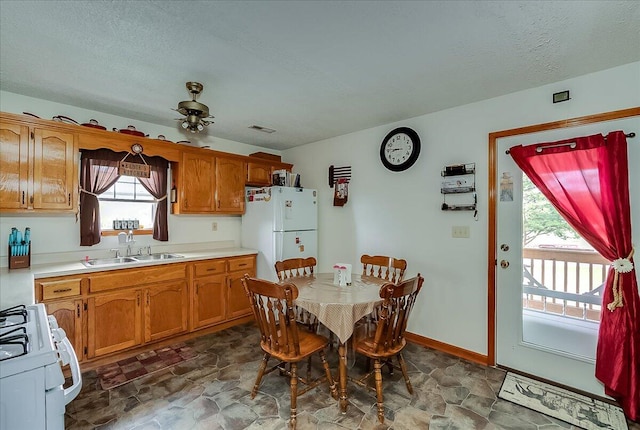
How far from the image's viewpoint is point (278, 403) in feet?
6.96

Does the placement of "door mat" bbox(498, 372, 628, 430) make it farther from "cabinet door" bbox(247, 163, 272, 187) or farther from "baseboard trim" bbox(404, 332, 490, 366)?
"cabinet door" bbox(247, 163, 272, 187)

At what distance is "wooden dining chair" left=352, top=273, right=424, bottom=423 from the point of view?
190 cm

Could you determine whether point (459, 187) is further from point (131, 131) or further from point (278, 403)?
point (131, 131)

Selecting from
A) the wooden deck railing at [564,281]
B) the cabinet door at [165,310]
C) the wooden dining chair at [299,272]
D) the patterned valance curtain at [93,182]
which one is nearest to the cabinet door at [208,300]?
the cabinet door at [165,310]

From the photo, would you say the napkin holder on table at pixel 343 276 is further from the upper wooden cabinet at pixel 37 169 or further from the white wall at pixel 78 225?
the upper wooden cabinet at pixel 37 169

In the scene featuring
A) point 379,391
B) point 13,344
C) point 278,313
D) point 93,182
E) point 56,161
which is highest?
point 56,161

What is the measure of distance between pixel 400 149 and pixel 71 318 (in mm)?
3472

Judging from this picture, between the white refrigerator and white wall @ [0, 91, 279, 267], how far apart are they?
455 millimetres

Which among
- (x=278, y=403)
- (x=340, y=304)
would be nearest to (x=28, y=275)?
(x=278, y=403)

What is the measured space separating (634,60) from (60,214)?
15.9 ft

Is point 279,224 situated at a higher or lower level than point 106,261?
higher

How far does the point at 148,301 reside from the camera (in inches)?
114

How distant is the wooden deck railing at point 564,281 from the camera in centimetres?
220

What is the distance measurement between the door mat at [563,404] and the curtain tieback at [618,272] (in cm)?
69
